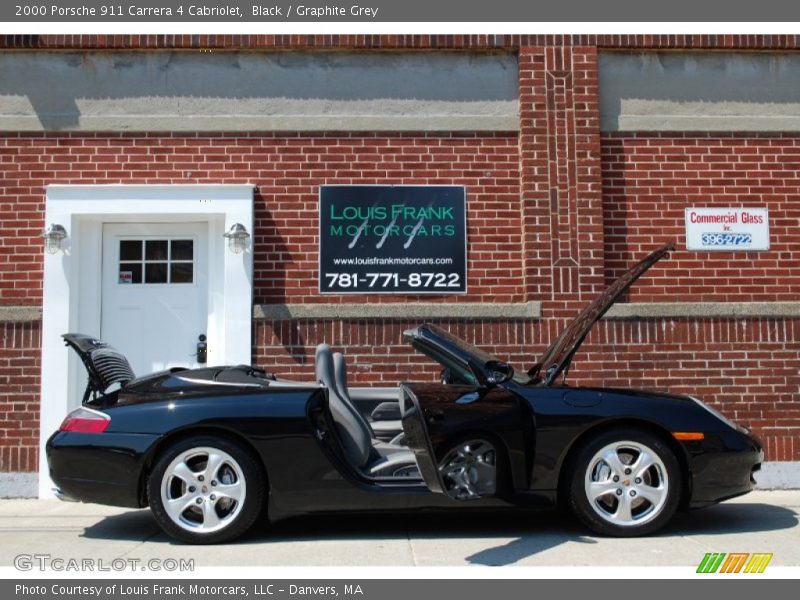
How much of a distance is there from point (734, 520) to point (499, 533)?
1.83m

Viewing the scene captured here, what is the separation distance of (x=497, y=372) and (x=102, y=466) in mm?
2578

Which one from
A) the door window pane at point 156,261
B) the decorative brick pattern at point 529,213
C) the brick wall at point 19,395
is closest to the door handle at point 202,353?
the decorative brick pattern at point 529,213

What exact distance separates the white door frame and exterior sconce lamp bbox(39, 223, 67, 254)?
0.05 meters

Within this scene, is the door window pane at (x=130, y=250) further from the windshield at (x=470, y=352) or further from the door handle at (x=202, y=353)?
the windshield at (x=470, y=352)

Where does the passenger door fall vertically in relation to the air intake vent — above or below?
below

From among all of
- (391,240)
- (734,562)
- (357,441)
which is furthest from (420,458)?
(391,240)

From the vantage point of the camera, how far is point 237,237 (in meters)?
8.12

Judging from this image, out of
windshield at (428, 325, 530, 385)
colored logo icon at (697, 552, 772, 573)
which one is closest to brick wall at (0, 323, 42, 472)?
windshield at (428, 325, 530, 385)

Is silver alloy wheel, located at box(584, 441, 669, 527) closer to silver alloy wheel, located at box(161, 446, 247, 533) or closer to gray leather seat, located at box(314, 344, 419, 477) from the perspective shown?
gray leather seat, located at box(314, 344, 419, 477)

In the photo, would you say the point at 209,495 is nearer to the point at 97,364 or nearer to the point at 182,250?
the point at 97,364

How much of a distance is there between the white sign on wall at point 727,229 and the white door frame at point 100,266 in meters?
4.27

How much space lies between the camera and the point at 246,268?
8211 mm

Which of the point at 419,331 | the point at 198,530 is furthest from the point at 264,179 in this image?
the point at 198,530

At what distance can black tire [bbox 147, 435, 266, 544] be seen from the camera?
216 inches
